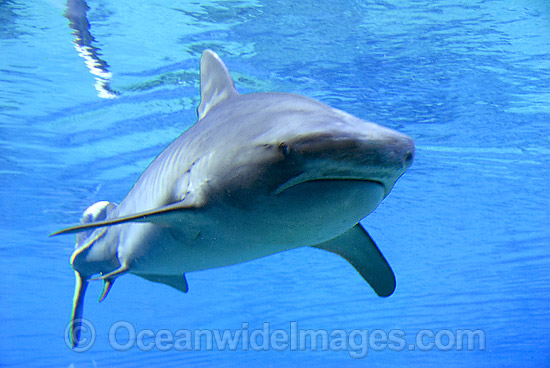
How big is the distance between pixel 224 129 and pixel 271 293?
35.4 metres

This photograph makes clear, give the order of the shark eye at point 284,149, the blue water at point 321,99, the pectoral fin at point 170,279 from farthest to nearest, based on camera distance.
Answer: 1. the blue water at point 321,99
2. the pectoral fin at point 170,279
3. the shark eye at point 284,149

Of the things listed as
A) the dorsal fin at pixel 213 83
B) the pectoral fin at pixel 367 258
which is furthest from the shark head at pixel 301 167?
the dorsal fin at pixel 213 83

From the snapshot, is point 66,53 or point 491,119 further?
point 491,119

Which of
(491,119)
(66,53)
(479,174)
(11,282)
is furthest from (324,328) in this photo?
(66,53)

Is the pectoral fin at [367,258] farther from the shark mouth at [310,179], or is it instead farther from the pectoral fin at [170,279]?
the pectoral fin at [170,279]

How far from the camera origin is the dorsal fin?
4.78m

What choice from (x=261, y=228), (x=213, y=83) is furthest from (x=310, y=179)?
(x=213, y=83)

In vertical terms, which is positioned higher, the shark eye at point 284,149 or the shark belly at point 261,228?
the shark eye at point 284,149

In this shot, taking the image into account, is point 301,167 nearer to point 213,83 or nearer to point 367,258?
point 367,258

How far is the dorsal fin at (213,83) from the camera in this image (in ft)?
15.7

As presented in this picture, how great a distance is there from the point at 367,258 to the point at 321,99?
9609 millimetres

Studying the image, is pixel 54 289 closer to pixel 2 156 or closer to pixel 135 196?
pixel 2 156

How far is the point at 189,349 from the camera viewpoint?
44.2 meters

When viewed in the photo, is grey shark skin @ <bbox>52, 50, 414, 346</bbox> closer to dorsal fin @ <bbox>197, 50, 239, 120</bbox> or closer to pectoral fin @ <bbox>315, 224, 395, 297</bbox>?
pectoral fin @ <bbox>315, 224, 395, 297</bbox>
